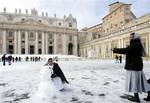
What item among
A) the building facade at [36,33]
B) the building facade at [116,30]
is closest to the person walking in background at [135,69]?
the building facade at [116,30]

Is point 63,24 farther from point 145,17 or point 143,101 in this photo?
point 143,101

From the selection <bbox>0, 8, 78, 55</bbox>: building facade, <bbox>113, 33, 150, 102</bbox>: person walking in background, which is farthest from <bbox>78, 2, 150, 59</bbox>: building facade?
<bbox>113, 33, 150, 102</bbox>: person walking in background

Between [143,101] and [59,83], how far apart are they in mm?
2913

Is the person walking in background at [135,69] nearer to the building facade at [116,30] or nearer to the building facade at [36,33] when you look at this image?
the building facade at [116,30]

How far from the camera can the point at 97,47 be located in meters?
59.9

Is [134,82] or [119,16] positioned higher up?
[119,16]

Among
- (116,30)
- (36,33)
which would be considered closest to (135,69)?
(116,30)

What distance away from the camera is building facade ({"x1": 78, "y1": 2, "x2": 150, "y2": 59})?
4072 cm

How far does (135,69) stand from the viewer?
20.2 ft

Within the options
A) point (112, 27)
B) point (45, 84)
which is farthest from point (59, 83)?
point (112, 27)

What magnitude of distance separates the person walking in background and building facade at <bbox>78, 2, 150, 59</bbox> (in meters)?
32.5

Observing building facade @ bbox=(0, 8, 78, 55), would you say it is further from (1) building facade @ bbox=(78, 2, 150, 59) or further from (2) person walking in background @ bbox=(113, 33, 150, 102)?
(2) person walking in background @ bbox=(113, 33, 150, 102)

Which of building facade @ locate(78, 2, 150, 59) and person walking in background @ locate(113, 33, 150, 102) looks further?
building facade @ locate(78, 2, 150, 59)

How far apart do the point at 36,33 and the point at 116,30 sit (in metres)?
32.1
